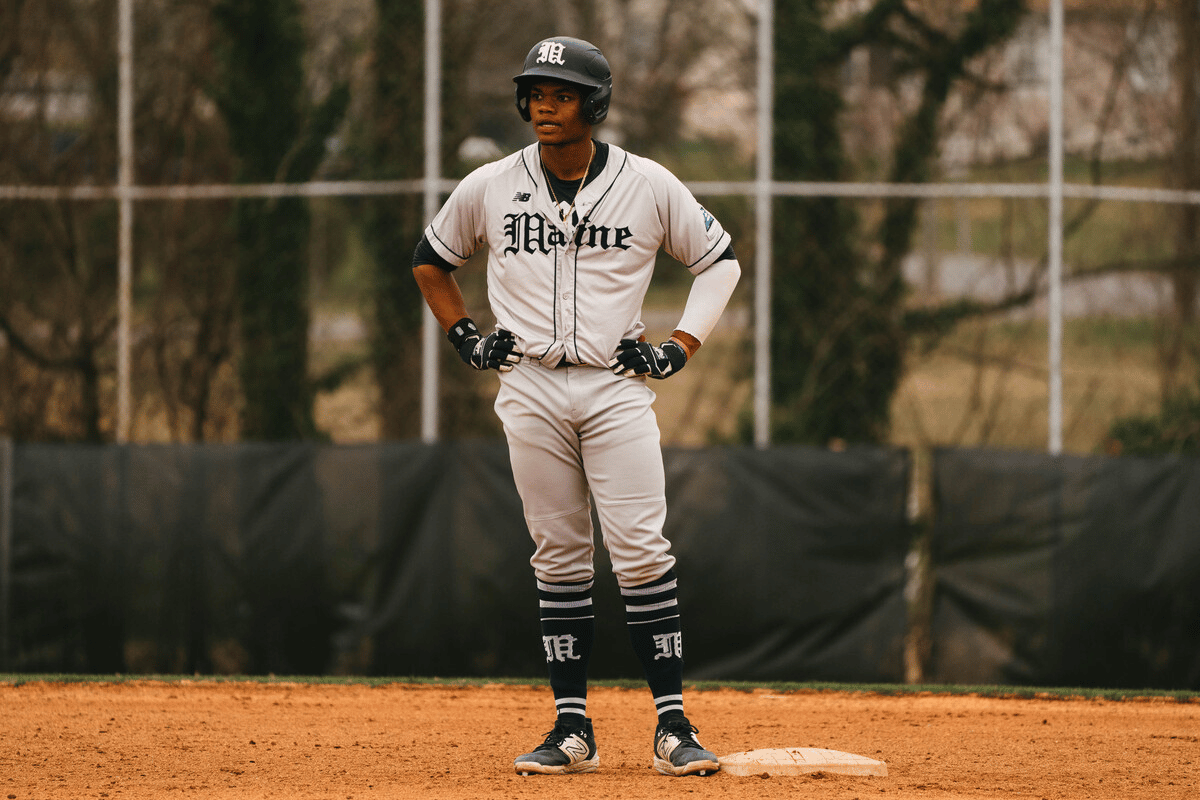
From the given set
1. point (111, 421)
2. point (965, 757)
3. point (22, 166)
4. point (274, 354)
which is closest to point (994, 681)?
point (965, 757)

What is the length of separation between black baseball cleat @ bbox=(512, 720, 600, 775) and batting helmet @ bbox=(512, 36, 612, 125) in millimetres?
2112

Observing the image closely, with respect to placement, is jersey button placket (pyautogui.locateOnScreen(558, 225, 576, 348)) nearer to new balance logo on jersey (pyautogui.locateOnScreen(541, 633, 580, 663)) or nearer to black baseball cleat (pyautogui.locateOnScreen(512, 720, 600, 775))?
new balance logo on jersey (pyautogui.locateOnScreen(541, 633, 580, 663))

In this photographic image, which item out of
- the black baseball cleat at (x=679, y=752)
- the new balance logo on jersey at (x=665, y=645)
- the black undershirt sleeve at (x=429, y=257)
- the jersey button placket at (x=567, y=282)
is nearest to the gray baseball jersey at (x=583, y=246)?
the jersey button placket at (x=567, y=282)

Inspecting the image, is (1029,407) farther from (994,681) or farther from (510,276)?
(510,276)

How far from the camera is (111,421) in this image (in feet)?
40.8

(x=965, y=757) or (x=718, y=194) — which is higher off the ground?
(x=718, y=194)

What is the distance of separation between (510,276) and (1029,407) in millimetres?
8037

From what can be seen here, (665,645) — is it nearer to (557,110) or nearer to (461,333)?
(461,333)

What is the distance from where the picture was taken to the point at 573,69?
479 cm

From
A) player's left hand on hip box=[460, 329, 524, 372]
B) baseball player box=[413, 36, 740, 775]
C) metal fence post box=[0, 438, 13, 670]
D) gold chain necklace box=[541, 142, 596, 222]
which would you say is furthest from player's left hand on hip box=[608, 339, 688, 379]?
metal fence post box=[0, 438, 13, 670]

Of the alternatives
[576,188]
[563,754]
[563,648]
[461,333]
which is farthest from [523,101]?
[563,754]

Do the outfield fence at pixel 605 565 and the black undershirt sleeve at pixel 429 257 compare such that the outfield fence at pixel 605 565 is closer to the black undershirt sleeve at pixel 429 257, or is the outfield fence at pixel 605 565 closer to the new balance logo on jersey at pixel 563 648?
the new balance logo on jersey at pixel 563 648

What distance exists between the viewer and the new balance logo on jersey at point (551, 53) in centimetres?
480

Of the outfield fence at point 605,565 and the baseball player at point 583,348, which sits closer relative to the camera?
the baseball player at point 583,348
